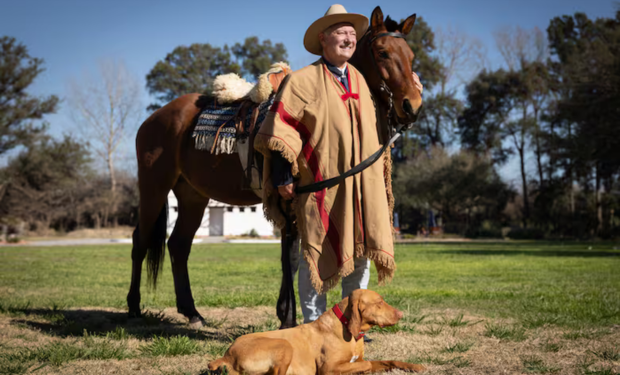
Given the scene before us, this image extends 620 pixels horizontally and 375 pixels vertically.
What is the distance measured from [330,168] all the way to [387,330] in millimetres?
1802

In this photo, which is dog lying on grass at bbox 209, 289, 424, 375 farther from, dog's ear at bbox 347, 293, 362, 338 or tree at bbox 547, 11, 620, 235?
tree at bbox 547, 11, 620, 235

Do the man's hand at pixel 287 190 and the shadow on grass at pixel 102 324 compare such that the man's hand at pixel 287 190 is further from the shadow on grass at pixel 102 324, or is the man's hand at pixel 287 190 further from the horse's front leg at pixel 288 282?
the shadow on grass at pixel 102 324

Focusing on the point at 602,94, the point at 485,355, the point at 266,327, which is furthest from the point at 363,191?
the point at 602,94

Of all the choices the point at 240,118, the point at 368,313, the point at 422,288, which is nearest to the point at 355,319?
the point at 368,313

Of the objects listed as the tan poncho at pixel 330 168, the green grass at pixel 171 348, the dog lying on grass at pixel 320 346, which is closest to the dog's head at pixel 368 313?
the dog lying on grass at pixel 320 346

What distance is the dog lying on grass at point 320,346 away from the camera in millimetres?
2779

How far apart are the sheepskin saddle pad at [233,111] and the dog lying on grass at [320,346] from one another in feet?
6.39

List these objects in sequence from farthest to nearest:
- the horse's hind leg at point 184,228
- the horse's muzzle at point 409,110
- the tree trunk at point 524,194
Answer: the tree trunk at point 524,194 < the horse's hind leg at point 184,228 < the horse's muzzle at point 409,110

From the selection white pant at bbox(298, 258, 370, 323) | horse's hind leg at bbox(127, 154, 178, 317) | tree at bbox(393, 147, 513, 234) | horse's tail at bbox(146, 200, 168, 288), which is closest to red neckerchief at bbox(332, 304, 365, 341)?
white pant at bbox(298, 258, 370, 323)

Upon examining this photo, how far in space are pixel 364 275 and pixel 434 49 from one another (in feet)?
137

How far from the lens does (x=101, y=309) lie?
20.0ft

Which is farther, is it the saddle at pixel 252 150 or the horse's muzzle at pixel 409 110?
the saddle at pixel 252 150

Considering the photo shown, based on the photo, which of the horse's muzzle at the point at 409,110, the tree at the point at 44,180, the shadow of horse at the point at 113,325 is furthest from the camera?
the tree at the point at 44,180

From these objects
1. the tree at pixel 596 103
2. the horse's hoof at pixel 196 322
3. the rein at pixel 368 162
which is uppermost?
the tree at pixel 596 103
